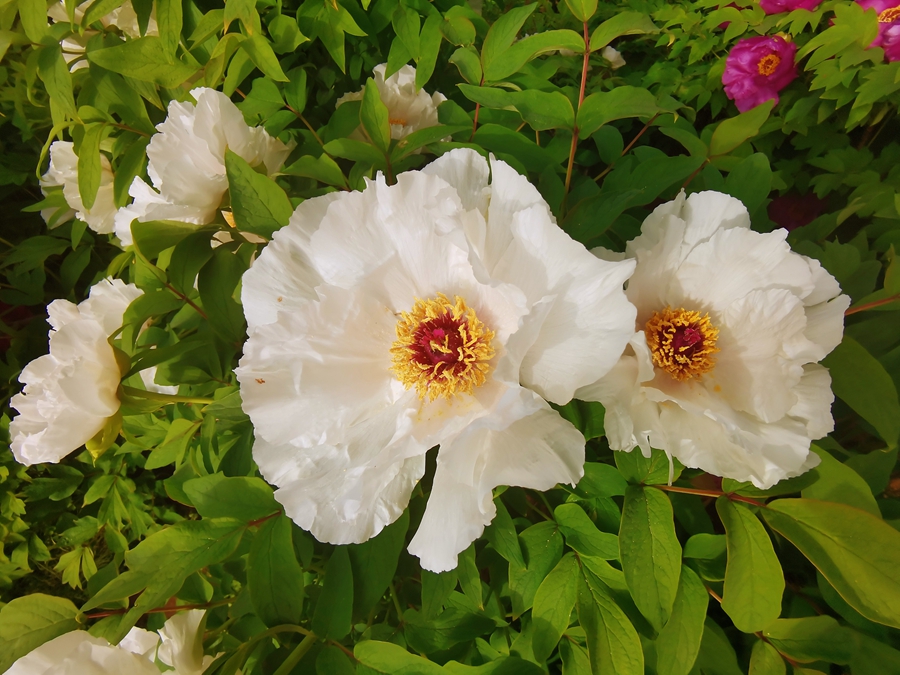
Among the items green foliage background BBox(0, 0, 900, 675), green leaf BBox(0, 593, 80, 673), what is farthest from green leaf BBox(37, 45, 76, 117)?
green leaf BBox(0, 593, 80, 673)

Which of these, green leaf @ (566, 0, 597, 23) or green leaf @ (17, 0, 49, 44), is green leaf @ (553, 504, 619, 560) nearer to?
green leaf @ (566, 0, 597, 23)

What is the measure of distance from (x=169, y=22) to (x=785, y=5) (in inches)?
49.5

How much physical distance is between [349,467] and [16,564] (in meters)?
1.25

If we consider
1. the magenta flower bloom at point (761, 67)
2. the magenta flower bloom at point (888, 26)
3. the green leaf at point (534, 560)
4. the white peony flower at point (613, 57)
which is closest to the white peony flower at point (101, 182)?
the green leaf at point (534, 560)

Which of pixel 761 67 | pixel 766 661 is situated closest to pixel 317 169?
pixel 766 661

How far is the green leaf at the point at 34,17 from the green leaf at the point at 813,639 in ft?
3.63

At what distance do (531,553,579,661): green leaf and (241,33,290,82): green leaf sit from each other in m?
0.65

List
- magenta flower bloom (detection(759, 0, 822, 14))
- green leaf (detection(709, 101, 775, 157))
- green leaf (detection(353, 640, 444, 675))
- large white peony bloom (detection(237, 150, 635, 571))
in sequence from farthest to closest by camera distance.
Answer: magenta flower bloom (detection(759, 0, 822, 14))
green leaf (detection(709, 101, 775, 157))
green leaf (detection(353, 640, 444, 675))
large white peony bloom (detection(237, 150, 635, 571))

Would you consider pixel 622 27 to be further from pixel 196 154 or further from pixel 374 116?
pixel 196 154

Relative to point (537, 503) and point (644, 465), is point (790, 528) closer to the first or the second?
point (644, 465)

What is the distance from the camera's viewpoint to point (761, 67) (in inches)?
46.4

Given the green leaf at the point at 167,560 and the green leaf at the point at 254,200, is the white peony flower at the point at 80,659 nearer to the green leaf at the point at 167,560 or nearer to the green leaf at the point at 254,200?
the green leaf at the point at 167,560

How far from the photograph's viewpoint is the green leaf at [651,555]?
45cm

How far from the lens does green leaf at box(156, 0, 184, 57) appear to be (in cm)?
63
